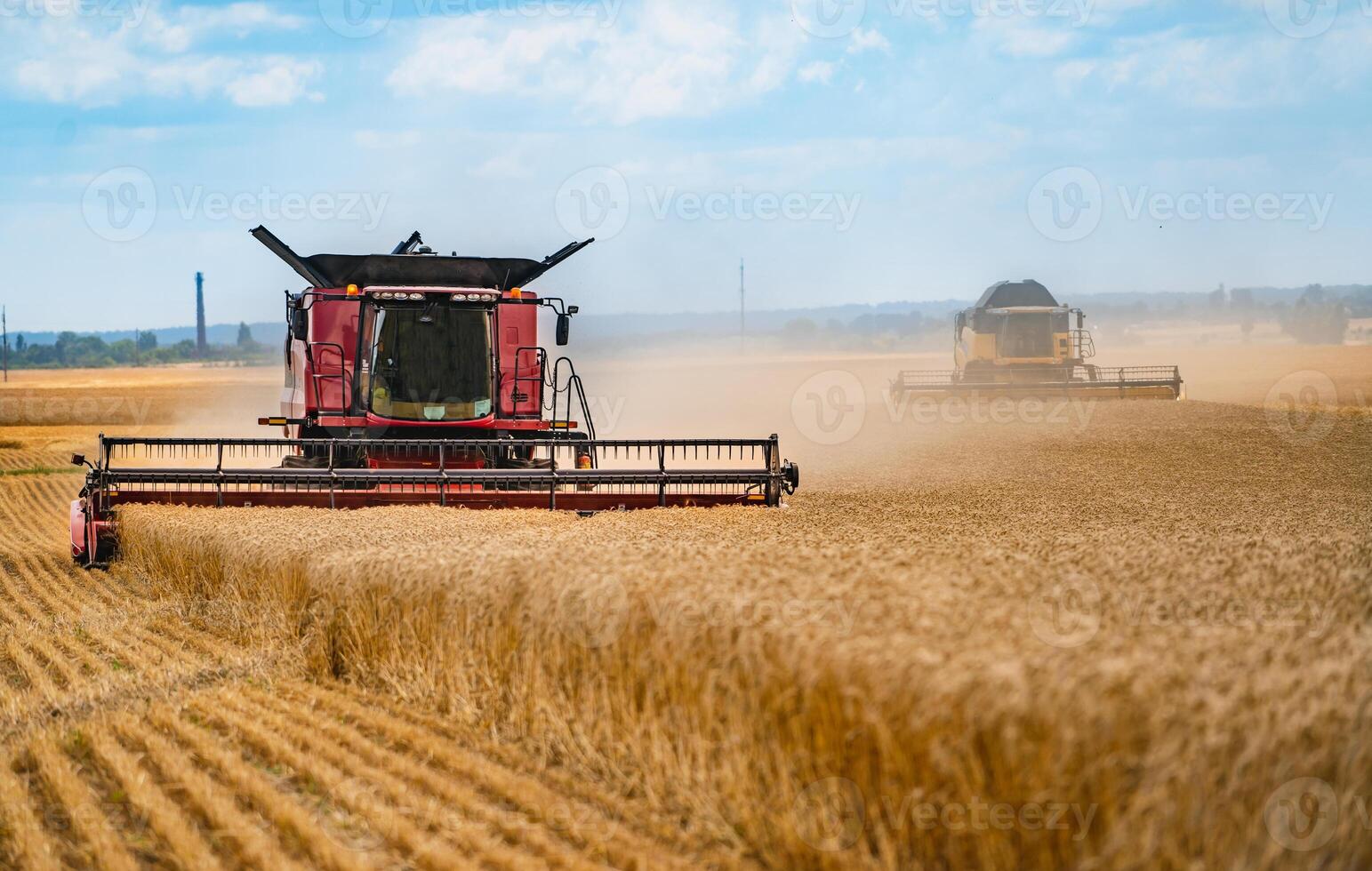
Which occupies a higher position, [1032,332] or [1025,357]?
[1032,332]

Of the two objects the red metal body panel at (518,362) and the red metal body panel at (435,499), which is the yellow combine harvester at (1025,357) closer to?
the red metal body panel at (518,362)

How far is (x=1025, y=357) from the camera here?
31.1m

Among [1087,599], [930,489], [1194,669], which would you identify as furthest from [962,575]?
[930,489]

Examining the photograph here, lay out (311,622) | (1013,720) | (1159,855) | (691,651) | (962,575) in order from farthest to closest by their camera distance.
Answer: (311,622), (962,575), (691,651), (1013,720), (1159,855)

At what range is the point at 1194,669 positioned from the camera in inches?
134

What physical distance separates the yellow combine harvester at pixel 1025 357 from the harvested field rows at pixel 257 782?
24407 mm

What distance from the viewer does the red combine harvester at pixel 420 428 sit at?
35.8 feet

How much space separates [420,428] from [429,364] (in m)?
0.64

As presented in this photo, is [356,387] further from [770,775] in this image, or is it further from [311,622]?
[770,775]

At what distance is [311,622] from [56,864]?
2.84 m

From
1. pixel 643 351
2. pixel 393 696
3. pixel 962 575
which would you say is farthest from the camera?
pixel 643 351

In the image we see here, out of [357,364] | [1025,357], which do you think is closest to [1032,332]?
[1025,357]

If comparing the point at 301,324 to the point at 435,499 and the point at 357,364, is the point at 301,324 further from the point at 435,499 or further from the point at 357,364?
the point at 435,499

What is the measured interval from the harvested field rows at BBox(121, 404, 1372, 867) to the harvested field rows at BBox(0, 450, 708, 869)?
0.25m
